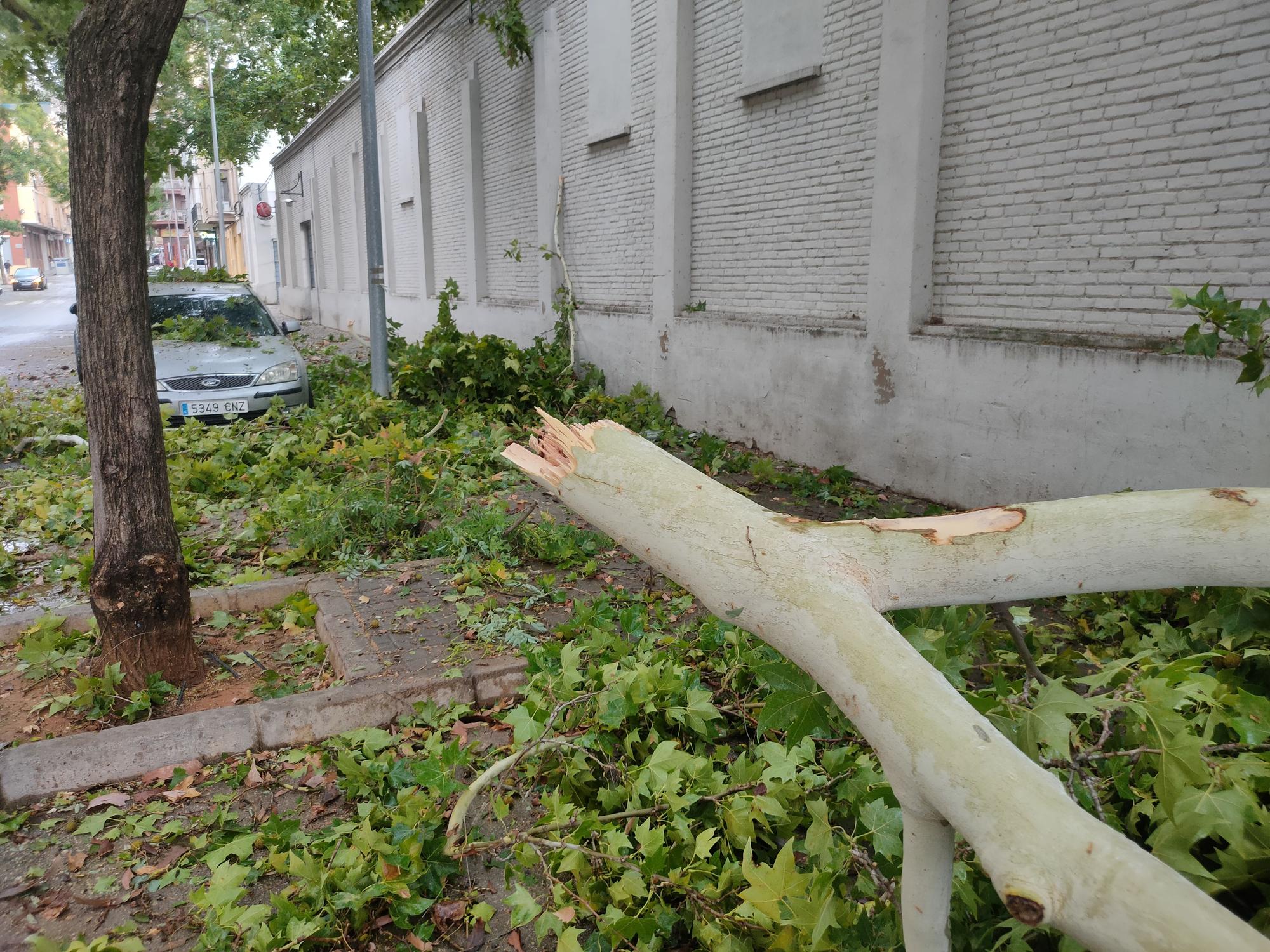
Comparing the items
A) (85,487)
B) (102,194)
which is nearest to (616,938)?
(102,194)

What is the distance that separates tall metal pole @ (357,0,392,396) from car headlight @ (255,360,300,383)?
4.15 feet

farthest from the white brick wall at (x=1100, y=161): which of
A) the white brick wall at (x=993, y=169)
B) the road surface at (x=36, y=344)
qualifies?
the road surface at (x=36, y=344)

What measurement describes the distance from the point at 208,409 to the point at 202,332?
1.89 m

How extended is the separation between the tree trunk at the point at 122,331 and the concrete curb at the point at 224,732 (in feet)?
2.09

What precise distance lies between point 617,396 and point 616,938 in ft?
29.3

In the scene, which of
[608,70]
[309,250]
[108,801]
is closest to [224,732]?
[108,801]

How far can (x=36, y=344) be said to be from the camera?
2181cm

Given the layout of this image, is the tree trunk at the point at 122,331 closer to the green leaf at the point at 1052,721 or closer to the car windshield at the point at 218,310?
the green leaf at the point at 1052,721

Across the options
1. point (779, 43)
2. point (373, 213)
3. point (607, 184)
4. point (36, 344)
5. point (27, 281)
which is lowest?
point (36, 344)

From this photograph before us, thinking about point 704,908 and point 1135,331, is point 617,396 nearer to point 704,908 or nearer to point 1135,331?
point 1135,331

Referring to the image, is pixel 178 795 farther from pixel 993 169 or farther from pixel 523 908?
pixel 993 169

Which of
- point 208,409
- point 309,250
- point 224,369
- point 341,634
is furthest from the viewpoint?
point 309,250

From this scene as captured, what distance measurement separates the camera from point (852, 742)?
2.86 meters

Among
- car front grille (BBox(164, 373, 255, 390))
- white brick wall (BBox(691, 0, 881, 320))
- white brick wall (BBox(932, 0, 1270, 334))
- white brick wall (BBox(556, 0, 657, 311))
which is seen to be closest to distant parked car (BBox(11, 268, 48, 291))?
white brick wall (BBox(556, 0, 657, 311))
